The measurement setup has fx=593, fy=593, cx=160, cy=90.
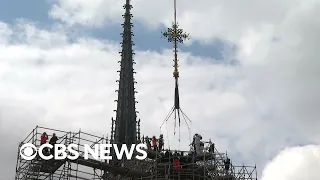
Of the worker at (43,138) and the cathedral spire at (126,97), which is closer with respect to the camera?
the worker at (43,138)

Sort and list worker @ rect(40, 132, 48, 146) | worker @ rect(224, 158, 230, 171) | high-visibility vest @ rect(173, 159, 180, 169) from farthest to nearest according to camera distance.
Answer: worker @ rect(224, 158, 230, 171), high-visibility vest @ rect(173, 159, 180, 169), worker @ rect(40, 132, 48, 146)

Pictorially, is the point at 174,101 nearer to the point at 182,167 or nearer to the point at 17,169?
the point at 182,167

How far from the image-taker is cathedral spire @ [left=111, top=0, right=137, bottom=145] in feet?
246

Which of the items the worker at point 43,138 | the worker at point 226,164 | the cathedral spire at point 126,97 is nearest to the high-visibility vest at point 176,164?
the worker at point 226,164

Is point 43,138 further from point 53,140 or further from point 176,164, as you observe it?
point 176,164

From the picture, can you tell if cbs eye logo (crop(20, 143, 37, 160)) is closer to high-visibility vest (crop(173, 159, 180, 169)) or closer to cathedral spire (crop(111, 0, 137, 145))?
high-visibility vest (crop(173, 159, 180, 169))

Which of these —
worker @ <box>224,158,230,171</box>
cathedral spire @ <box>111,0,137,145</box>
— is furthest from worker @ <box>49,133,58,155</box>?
cathedral spire @ <box>111,0,137,145</box>

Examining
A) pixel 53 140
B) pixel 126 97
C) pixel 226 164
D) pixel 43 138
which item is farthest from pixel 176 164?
pixel 126 97

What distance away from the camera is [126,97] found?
7706 cm

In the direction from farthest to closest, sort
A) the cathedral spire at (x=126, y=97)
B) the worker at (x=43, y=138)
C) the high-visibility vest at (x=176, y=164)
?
1. the cathedral spire at (x=126, y=97)
2. the high-visibility vest at (x=176, y=164)
3. the worker at (x=43, y=138)

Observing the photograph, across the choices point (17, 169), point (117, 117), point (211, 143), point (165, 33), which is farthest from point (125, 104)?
point (17, 169)

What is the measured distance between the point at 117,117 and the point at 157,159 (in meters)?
29.1

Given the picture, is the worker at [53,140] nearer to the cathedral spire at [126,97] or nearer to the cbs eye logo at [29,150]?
the cbs eye logo at [29,150]

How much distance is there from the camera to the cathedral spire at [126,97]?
74875mm
